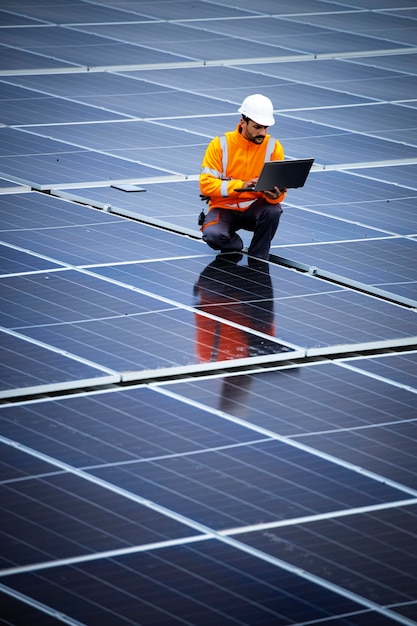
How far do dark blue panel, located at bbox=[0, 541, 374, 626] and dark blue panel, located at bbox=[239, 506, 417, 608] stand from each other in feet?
0.78

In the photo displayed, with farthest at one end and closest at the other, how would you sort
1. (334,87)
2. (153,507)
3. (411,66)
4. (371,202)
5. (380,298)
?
(411,66)
(334,87)
(371,202)
(380,298)
(153,507)

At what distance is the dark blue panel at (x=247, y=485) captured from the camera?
36.2 ft

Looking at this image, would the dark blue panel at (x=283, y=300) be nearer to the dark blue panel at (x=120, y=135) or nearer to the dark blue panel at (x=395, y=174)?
the dark blue panel at (x=395, y=174)

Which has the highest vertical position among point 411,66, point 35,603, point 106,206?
point 411,66

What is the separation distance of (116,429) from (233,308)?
3.38 m

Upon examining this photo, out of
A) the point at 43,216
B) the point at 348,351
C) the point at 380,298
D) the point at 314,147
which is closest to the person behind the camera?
the point at 348,351

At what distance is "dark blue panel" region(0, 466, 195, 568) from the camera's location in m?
10.2

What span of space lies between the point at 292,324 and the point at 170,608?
19.2 feet

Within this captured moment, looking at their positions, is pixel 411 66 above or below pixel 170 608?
above

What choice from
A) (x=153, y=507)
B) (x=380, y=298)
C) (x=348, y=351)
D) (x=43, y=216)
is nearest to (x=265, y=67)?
(x=43, y=216)

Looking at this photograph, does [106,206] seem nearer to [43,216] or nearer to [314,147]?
[43,216]

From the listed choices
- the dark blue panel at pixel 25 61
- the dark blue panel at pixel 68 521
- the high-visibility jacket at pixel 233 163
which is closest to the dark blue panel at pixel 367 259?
the high-visibility jacket at pixel 233 163

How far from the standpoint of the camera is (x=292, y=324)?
15.1 metres

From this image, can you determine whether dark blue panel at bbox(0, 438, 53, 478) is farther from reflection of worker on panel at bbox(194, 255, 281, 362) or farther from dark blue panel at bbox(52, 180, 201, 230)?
dark blue panel at bbox(52, 180, 201, 230)
